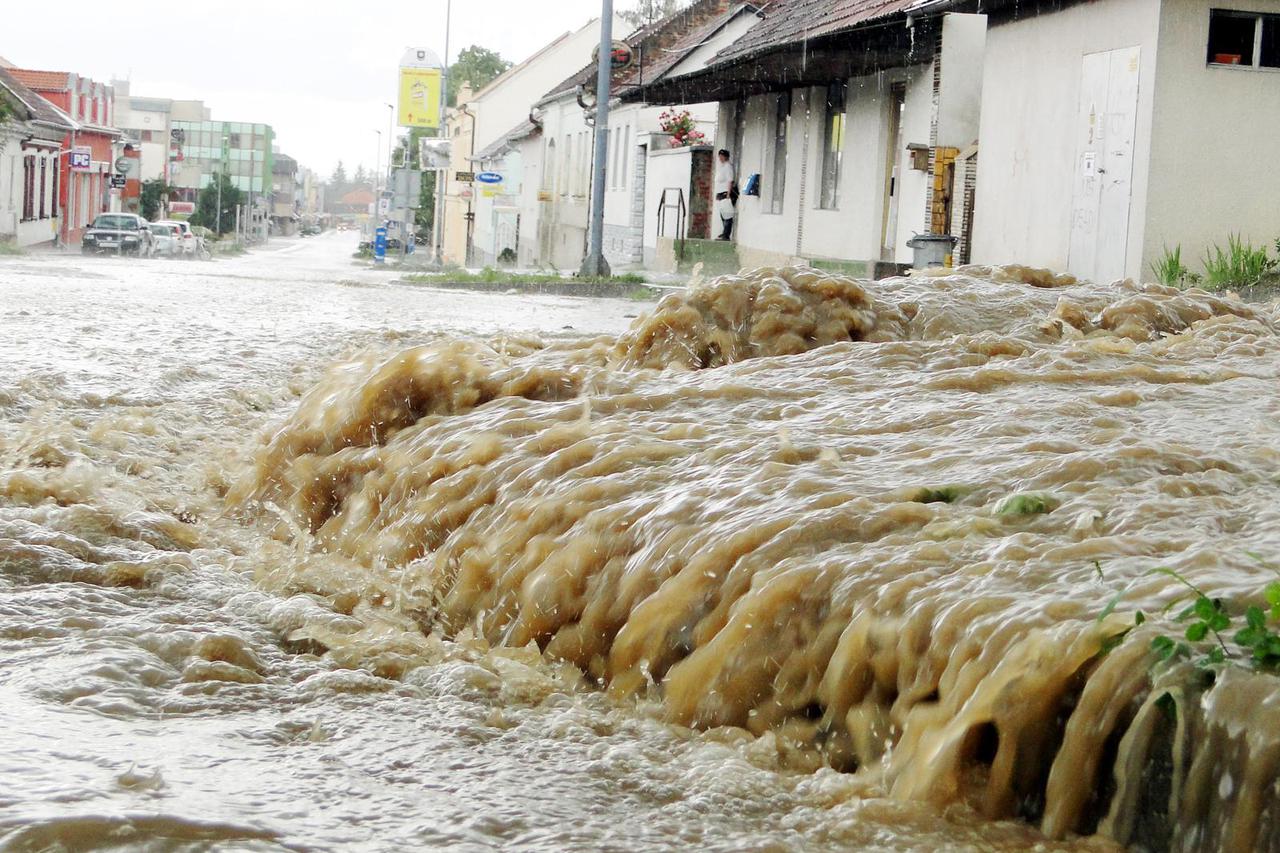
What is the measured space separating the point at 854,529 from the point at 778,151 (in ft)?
77.6

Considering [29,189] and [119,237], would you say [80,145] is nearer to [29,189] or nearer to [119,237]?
[29,189]

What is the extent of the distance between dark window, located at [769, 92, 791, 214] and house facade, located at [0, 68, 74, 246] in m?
22.5

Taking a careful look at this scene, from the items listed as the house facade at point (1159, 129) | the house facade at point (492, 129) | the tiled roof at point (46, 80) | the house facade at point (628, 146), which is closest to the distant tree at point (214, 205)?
the house facade at point (492, 129)

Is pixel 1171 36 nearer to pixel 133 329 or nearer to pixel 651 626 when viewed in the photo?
pixel 133 329

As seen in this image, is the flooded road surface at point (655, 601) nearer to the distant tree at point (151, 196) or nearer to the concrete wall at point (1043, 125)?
the concrete wall at point (1043, 125)

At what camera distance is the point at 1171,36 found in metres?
14.0

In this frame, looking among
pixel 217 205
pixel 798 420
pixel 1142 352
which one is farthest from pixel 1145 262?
pixel 217 205

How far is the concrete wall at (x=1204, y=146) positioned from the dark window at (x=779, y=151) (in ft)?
39.9

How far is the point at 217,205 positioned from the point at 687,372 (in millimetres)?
95389

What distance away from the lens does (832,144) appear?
953 inches

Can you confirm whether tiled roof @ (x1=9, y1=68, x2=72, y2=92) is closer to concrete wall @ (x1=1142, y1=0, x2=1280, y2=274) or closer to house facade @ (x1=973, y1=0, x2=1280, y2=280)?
house facade @ (x1=973, y1=0, x2=1280, y2=280)

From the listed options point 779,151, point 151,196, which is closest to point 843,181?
point 779,151

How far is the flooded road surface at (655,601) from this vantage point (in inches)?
111

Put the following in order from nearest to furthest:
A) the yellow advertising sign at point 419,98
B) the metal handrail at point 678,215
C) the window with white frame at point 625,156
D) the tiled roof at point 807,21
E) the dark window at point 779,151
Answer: the tiled roof at point 807,21 < the dark window at point 779,151 < the metal handrail at point 678,215 < the window with white frame at point 625,156 < the yellow advertising sign at point 419,98
